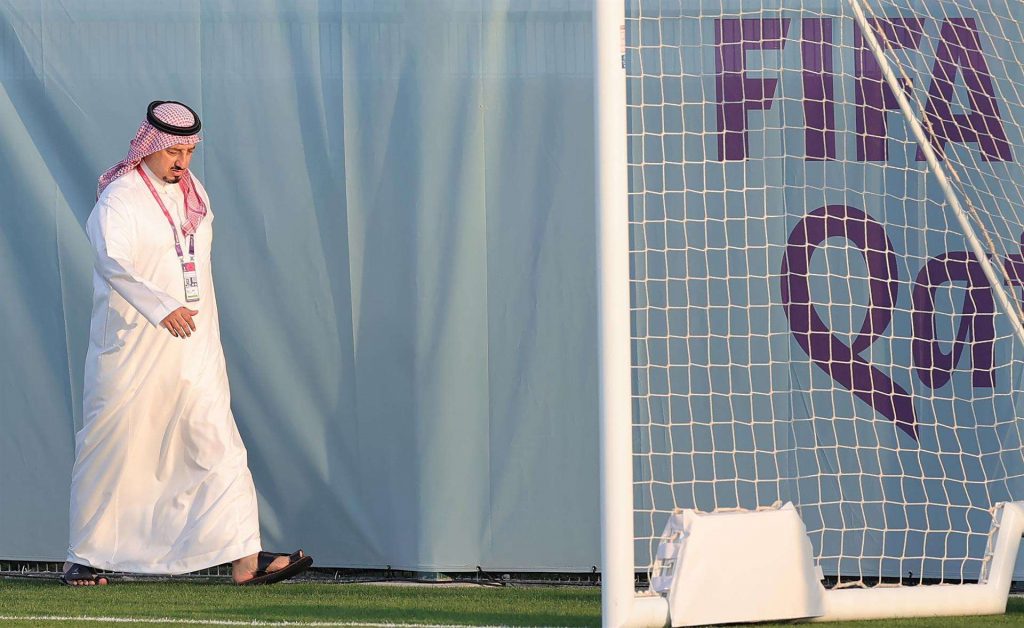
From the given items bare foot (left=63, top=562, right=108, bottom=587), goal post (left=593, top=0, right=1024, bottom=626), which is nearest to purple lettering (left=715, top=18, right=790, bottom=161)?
goal post (left=593, top=0, right=1024, bottom=626)

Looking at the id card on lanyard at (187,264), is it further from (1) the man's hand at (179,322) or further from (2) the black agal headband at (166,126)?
(1) the man's hand at (179,322)

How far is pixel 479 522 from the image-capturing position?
193 inches

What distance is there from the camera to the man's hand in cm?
414

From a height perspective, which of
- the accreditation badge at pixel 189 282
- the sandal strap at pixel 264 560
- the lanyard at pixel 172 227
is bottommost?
the sandal strap at pixel 264 560

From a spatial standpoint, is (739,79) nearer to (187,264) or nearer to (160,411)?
(187,264)

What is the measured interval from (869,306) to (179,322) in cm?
236

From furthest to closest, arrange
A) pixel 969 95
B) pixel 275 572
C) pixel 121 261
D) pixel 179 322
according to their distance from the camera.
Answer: pixel 969 95, pixel 275 572, pixel 121 261, pixel 179 322

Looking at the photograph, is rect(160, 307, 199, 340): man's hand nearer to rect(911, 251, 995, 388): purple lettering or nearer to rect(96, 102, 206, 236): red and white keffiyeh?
rect(96, 102, 206, 236): red and white keffiyeh

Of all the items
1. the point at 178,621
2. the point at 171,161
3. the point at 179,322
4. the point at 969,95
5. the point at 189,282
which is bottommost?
the point at 178,621

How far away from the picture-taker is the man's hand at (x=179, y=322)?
414 cm

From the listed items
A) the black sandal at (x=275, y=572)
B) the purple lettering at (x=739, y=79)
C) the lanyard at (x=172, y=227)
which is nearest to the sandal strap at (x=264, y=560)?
the black sandal at (x=275, y=572)

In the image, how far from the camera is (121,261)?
14.1 ft

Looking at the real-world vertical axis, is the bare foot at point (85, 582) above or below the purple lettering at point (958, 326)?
below

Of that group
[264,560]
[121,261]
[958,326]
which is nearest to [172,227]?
[121,261]
